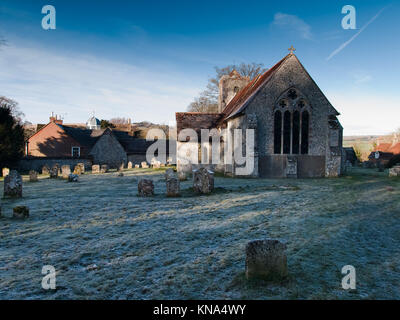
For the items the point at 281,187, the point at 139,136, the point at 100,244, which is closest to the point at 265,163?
the point at 281,187

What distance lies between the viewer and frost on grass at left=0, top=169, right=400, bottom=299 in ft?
11.0

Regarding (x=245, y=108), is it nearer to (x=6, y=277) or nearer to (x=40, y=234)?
(x=40, y=234)

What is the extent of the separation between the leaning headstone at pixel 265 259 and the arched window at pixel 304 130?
17.0 meters

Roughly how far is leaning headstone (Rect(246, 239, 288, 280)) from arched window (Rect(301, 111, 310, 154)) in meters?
17.0

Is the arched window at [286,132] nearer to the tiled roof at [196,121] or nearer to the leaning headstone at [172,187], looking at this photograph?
the tiled roof at [196,121]

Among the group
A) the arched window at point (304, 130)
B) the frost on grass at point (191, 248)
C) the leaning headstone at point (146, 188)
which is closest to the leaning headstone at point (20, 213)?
the frost on grass at point (191, 248)

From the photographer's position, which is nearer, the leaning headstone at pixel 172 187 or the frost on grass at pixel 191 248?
the frost on grass at pixel 191 248

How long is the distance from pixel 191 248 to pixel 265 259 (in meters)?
1.72

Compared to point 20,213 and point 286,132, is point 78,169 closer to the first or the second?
point 20,213

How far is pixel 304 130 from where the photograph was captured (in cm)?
1911

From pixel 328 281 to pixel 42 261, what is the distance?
4695mm

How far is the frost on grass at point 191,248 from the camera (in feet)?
11.0

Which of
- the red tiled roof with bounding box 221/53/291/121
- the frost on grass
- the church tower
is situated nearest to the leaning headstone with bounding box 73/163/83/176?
the red tiled roof with bounding box 221/53/291/121

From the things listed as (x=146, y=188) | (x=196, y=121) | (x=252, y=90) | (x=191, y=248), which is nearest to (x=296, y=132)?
(x=252, y=90)
